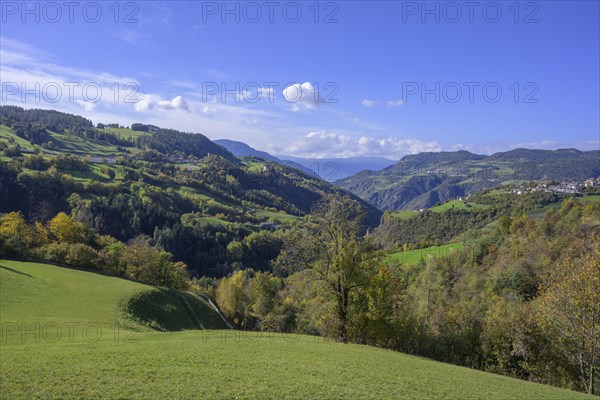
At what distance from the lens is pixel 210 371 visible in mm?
20703

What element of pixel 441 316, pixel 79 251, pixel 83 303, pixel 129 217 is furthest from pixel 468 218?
pixel 83 303

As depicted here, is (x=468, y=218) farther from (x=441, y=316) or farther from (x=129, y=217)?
(x=129, y=217)

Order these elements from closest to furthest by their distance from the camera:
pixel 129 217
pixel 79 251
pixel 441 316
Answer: pixel 441 316
pixel 79 251
pixel 129 217

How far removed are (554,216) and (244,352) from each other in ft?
398

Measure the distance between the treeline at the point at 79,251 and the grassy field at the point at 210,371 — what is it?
104ft

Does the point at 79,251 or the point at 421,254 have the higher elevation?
the point at 79,251

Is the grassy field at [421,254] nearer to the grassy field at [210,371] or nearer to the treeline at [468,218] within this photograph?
the treeline at [468,218]

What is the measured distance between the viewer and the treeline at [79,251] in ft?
214

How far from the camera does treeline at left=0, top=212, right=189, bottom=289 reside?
6538 centimetres

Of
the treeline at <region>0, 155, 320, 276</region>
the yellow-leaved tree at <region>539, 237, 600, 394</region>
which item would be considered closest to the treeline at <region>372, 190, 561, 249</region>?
the treeline at <region>0, 155, 320, 276</region>

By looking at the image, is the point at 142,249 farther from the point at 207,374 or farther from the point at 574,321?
the point at 574,321

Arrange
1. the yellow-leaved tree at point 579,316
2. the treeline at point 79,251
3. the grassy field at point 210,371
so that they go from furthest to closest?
the treeline at point 79,251
the yellow-leaved tree at point 579,316
the grassy field at point 210,371

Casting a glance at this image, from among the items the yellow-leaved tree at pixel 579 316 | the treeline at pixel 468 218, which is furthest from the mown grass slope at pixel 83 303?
the treeline at pixel 468 218

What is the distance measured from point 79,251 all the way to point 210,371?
57.9 meters
